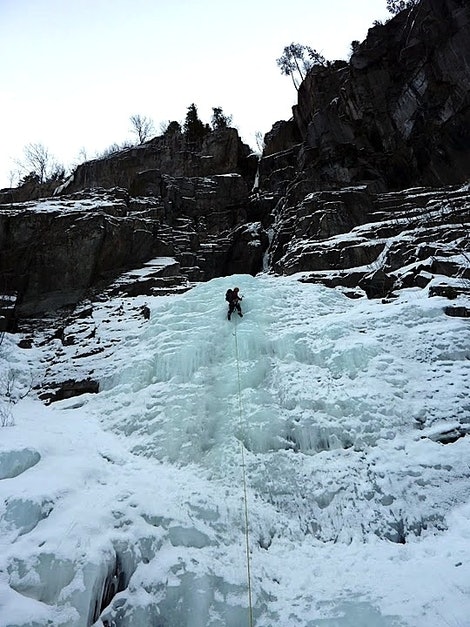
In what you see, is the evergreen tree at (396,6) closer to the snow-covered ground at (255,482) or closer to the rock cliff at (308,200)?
the rock cliff at (308,200)

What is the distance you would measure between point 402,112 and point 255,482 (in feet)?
85.9

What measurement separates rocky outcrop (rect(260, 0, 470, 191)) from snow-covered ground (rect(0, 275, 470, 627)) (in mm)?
15213

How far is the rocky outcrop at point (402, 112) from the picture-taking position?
2136 cm

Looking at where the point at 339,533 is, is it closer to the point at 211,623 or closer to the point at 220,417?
the point at 211,623

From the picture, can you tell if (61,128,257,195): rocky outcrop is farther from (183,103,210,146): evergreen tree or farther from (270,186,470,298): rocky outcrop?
(270,186,470,298): rocky outcrop

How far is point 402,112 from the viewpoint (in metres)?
23.7

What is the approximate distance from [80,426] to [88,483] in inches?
84.3

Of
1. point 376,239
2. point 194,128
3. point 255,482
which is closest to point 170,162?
point 194,128

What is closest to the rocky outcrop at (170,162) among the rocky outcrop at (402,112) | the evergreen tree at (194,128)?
the evergreen tree at (194,128)

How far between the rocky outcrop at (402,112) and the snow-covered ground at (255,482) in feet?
49.9

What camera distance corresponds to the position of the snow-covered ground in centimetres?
388

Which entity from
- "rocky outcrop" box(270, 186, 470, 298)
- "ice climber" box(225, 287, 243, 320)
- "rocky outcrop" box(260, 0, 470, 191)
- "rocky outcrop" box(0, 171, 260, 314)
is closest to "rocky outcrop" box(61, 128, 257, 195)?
"rocky outcrop" box(0, 171, 260, 314)

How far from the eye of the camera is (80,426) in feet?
23.7

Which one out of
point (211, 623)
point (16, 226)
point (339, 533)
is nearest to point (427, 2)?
point (16, 226)
